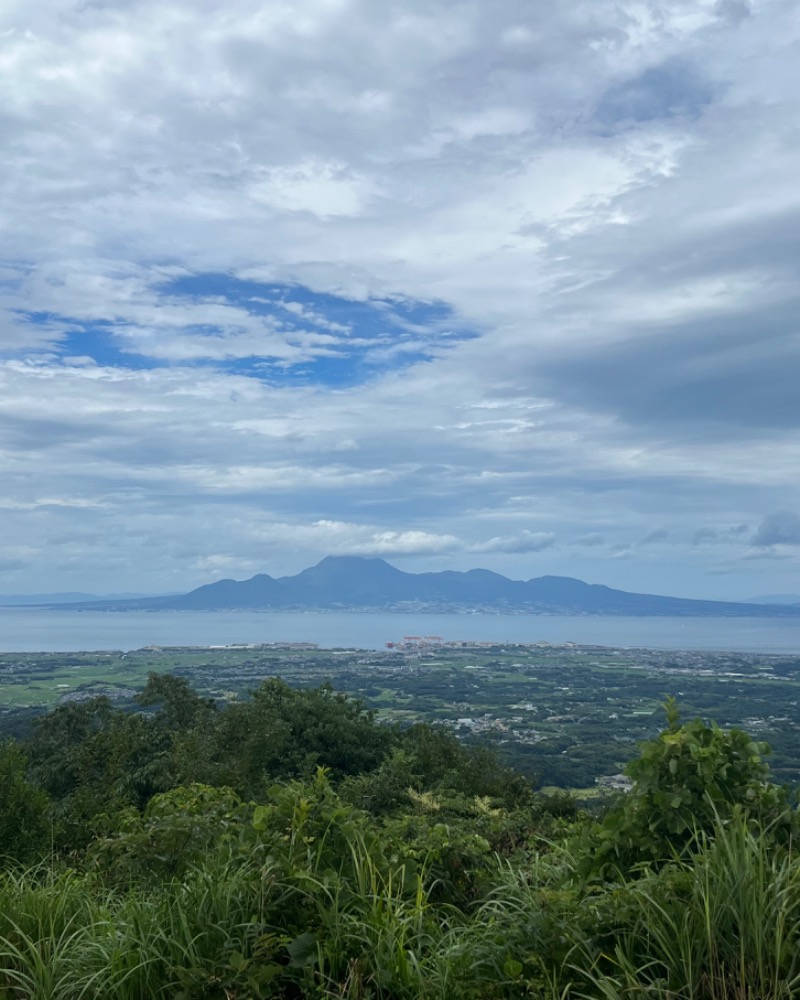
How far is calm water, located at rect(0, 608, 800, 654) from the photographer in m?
130

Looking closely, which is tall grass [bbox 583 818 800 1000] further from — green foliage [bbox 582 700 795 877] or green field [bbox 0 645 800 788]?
green field [bbox 0 645 800 788]

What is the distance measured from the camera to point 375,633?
16112 cm

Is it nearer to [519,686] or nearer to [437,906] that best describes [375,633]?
[519,686]

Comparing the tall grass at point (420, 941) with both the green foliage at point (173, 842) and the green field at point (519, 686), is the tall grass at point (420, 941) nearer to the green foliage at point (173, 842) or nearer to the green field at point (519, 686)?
the green foliage at point (173, 842)

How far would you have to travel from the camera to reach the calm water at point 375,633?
5108 inches

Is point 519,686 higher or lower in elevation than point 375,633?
higher

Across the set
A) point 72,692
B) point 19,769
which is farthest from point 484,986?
point 72,692

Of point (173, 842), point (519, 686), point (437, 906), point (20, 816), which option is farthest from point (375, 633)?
point (437, 906)

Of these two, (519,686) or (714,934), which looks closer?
(714,934)

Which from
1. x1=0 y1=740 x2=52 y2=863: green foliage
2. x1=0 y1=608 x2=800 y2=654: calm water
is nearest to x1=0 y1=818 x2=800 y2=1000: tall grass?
x1=0 y1=740 x2=52 y2=863: green foliage

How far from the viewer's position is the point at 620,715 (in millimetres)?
48594

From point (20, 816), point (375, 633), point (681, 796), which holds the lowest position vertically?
point (375, 633)

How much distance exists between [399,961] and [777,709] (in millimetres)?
45593

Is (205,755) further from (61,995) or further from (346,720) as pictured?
(61,995)
